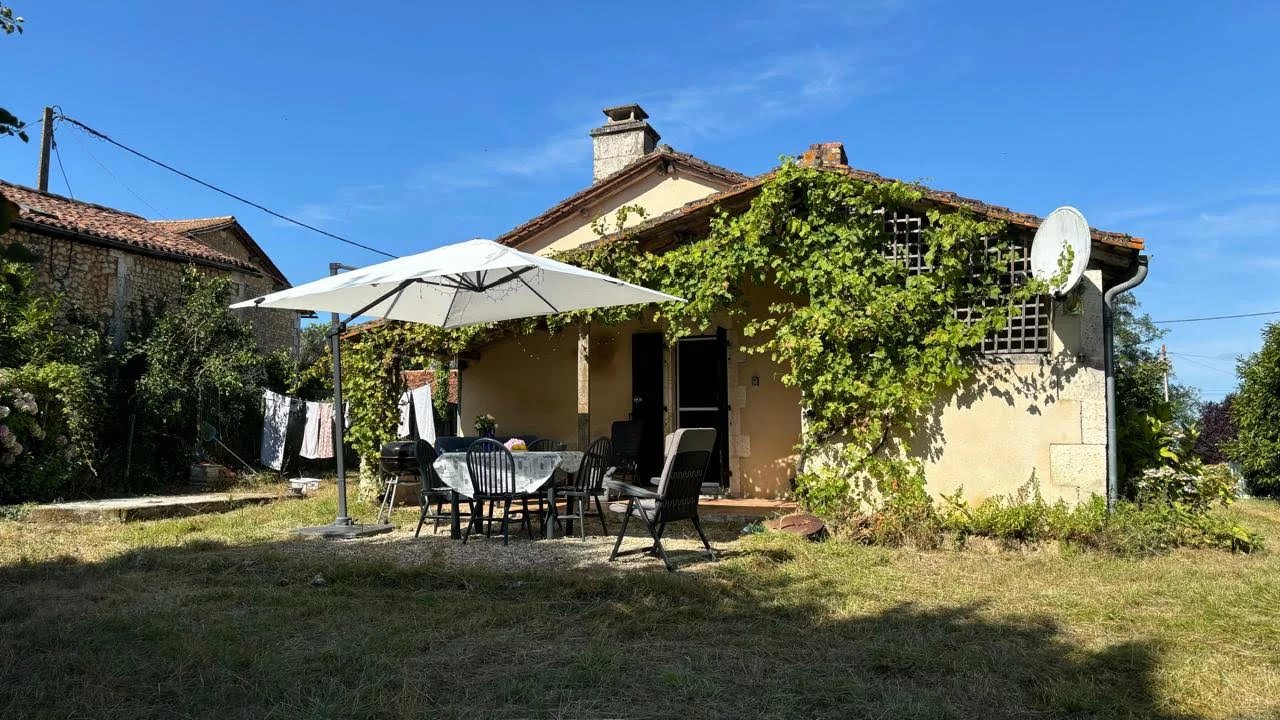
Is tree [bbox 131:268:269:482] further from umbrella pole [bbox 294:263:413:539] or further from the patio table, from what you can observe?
the patio table

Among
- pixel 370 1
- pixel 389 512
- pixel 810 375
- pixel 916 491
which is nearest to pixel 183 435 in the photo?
pixel 389 512

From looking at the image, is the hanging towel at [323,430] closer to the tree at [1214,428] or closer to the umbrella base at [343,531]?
the umbrella base at [343,531]

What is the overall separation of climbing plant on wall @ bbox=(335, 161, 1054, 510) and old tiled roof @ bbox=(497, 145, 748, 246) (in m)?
4.60

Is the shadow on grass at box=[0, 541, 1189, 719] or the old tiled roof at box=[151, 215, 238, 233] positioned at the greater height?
the old tiled roof at box=[151, 215, 238, 233]

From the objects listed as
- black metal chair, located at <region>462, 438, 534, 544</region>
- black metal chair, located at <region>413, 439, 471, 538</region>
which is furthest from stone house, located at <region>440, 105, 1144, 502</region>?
black metal chair, located at <region>462, 438, 534, 544</region>

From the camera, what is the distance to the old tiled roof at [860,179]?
6422 mm

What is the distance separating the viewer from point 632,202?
42.3 feet

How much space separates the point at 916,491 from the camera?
6.84 m

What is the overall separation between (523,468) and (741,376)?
3.57m

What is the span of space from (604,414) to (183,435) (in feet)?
23.5

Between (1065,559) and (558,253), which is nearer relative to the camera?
(1065,559)

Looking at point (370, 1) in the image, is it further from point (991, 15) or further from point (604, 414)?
point (991, 15)

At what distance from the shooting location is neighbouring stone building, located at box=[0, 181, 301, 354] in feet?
39.4

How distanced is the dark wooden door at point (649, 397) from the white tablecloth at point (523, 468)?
3.09 metres
